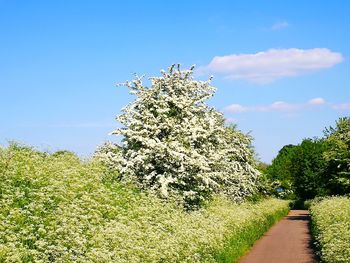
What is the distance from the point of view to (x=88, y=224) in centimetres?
1402

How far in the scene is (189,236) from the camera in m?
16.8

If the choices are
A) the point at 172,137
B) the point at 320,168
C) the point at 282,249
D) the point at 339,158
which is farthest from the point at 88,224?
the point at 320,168

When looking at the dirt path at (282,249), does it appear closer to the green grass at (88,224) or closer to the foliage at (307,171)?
the green grass at (88,224)

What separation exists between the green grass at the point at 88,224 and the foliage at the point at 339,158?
976 inches

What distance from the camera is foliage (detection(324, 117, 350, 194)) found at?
4572 centimetres

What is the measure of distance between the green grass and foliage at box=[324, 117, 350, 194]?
24.8 m

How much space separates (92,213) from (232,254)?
750 cm

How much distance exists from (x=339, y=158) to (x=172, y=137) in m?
25.0

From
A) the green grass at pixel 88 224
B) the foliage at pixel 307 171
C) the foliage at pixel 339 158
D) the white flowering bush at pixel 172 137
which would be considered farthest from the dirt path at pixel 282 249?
the foliage at pixel 307 171

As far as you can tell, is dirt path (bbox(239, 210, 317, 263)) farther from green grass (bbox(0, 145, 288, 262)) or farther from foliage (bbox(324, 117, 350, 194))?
foliage (bbox(324, 117, 350, 194))

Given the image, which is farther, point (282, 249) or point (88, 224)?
point (282, 249)

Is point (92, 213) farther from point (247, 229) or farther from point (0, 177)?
point (247, 229)

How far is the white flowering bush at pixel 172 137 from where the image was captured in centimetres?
2555

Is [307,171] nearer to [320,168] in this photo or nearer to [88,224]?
[320,168]
